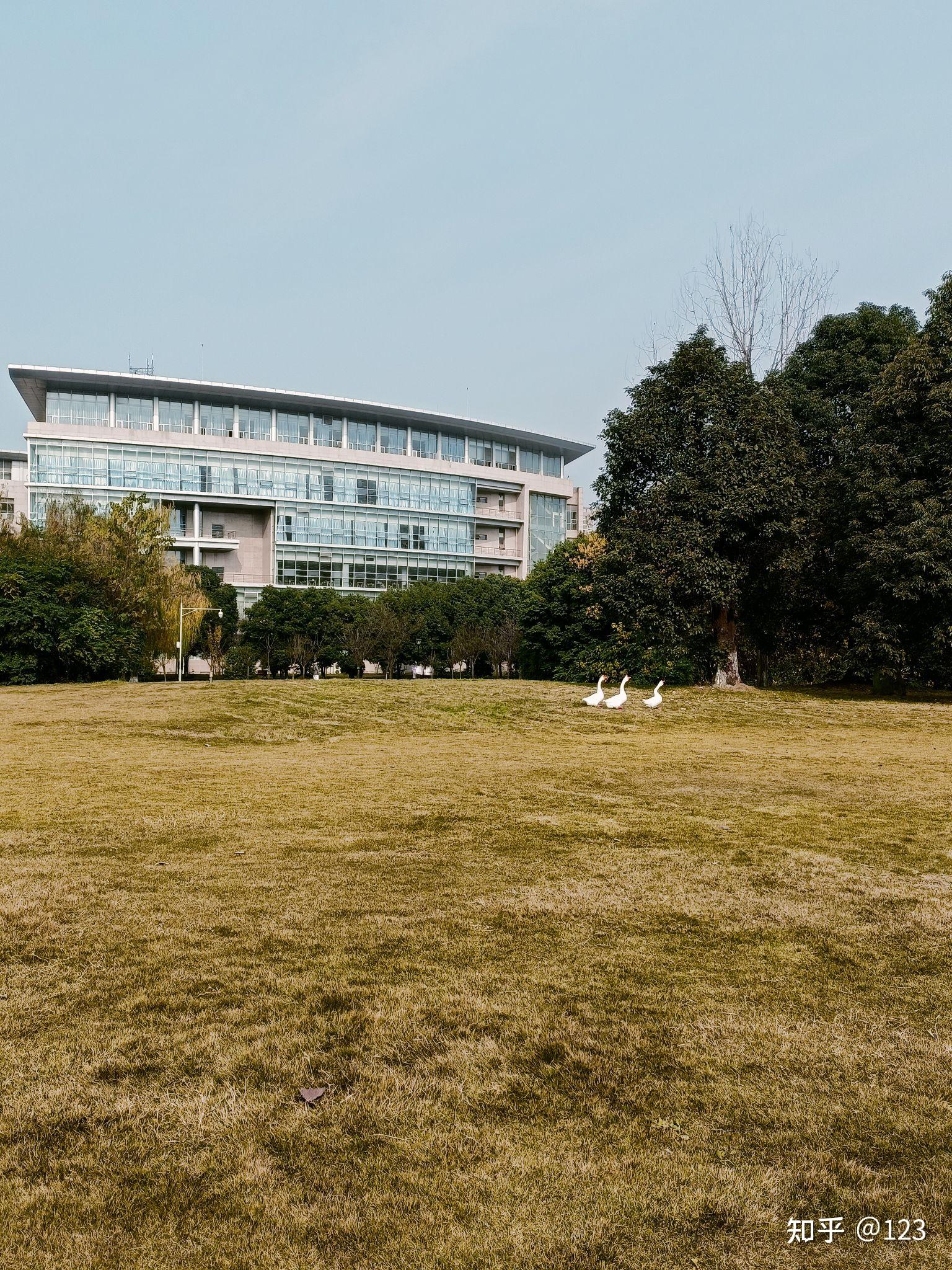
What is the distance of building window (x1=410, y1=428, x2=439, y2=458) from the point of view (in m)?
68.2

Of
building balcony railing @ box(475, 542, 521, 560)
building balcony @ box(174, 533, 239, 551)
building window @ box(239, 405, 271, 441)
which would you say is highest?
building window @ box(239, 405, 271, 441)

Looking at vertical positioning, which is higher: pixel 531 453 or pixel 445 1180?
pixel 531 453

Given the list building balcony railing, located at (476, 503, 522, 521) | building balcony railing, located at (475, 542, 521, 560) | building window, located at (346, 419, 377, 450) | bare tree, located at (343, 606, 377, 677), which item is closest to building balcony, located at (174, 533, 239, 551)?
building window, located at (346, 419, 377, 450)

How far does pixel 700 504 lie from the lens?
914 inches

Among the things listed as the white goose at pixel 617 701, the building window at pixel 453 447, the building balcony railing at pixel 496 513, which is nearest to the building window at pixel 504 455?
the building window at pixel 453 447

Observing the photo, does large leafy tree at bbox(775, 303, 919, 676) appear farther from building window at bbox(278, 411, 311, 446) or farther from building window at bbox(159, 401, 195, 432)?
building window at bbox(159, 401, 195, 432)

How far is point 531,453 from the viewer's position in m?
75.4

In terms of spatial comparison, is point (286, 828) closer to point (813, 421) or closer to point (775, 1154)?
point (775, 1154)

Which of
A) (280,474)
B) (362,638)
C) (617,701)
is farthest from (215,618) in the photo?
(617,701)

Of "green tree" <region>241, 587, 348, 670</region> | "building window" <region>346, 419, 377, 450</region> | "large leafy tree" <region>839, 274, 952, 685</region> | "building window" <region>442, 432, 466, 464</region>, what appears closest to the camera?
"large leafy tree" <region>839, 274, 952, 685</region>

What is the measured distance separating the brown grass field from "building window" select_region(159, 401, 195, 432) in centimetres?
5732

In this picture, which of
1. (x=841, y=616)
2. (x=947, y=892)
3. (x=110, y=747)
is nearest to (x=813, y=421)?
(x=841, y=616)

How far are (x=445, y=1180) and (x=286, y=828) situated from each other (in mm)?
4654

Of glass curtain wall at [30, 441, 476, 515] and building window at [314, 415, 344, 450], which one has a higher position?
building window at [314, 415, 344, 450]
